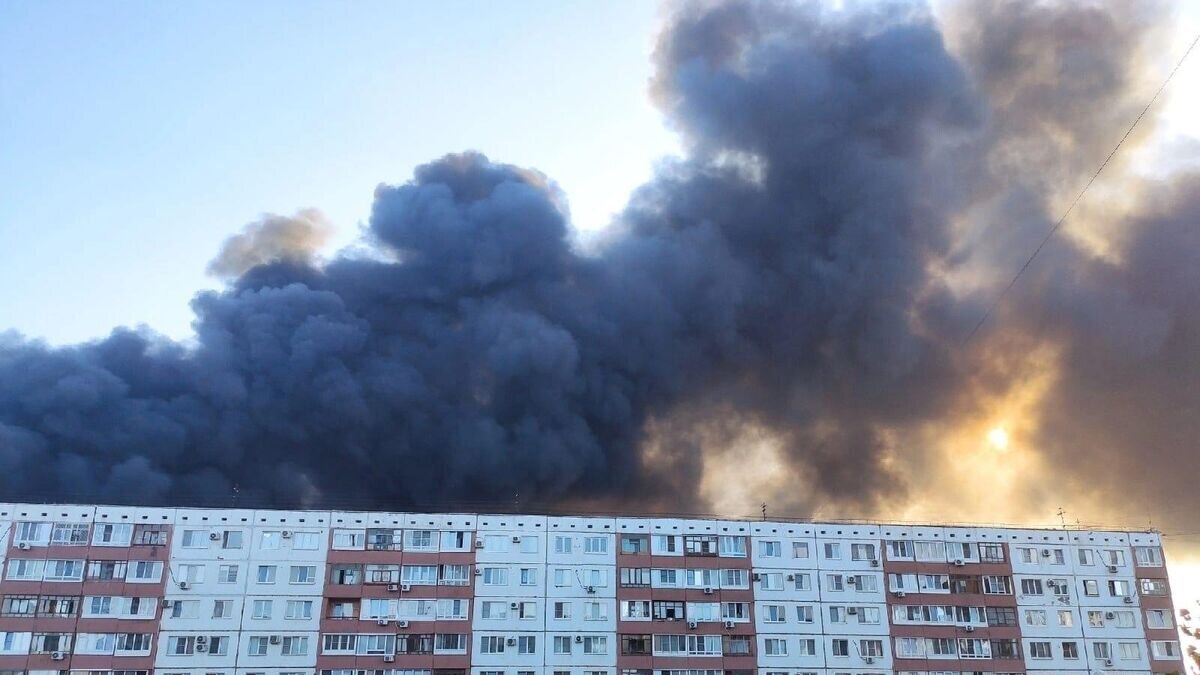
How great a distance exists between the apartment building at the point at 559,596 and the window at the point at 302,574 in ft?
0.41

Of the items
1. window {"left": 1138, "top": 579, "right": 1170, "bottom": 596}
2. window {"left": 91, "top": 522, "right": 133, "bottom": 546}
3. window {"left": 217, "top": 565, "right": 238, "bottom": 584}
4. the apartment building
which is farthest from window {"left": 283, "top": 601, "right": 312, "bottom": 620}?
window {"left": 1138, "top": 579, "right": 1170, "bottom": 596}

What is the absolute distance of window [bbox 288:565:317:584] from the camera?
55.2 metres

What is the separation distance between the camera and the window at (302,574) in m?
55.2

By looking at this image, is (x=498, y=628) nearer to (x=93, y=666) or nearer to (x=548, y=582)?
(x=548, y=582)

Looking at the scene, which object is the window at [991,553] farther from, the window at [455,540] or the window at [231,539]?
the window at [231,539]

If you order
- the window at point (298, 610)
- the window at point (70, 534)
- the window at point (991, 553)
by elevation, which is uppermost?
the window at point (991, 553)

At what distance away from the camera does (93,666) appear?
51.7 meters

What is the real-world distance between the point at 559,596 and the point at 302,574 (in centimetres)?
1439

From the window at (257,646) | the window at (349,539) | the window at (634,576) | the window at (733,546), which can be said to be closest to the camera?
the window at (257,646)

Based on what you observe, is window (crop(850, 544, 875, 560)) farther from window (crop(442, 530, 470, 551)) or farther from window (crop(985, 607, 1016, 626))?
window (crop(442, 530, 470, 551))

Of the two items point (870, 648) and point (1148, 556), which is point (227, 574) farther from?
point (1148, 556)

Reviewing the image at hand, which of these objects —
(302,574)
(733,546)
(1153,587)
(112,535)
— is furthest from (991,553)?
(112,535)

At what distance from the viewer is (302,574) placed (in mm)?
55375

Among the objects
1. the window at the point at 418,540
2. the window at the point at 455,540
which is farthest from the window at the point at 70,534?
the window at the point at 455,540
